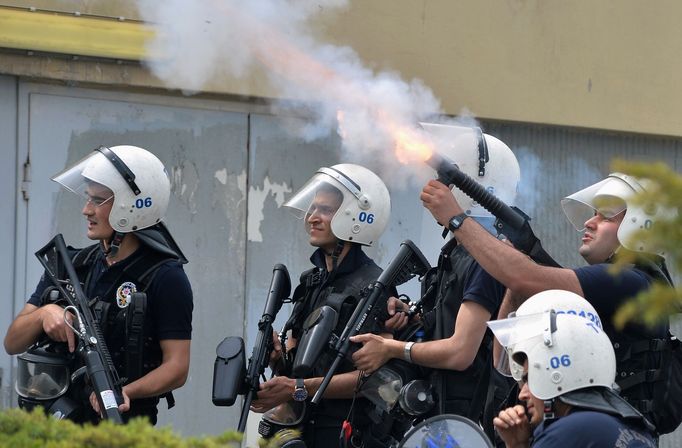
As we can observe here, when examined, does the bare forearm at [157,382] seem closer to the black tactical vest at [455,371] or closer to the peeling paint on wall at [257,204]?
the black tactical vest at [455,371]

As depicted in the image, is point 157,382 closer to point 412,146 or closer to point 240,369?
point 240,369

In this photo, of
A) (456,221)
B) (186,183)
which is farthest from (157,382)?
(186,183)

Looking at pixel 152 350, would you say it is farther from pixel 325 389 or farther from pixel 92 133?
pixel 92 133

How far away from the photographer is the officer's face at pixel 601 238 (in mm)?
5859

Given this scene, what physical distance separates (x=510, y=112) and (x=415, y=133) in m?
3.66

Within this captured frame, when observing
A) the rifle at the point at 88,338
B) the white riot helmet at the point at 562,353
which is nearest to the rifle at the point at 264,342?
the rifle at the point at 88,338

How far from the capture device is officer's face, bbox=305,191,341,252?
661 centimetres

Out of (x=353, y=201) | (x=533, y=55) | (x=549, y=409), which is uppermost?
(x=533, y=55)

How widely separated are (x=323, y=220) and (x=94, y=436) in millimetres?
3171

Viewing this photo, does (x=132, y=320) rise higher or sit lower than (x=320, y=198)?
lower

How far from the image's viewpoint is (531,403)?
4766mm

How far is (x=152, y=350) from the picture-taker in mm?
6293

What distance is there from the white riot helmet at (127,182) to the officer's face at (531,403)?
2293 millimetres

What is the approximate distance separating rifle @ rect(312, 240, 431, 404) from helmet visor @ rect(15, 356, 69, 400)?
1.17m
